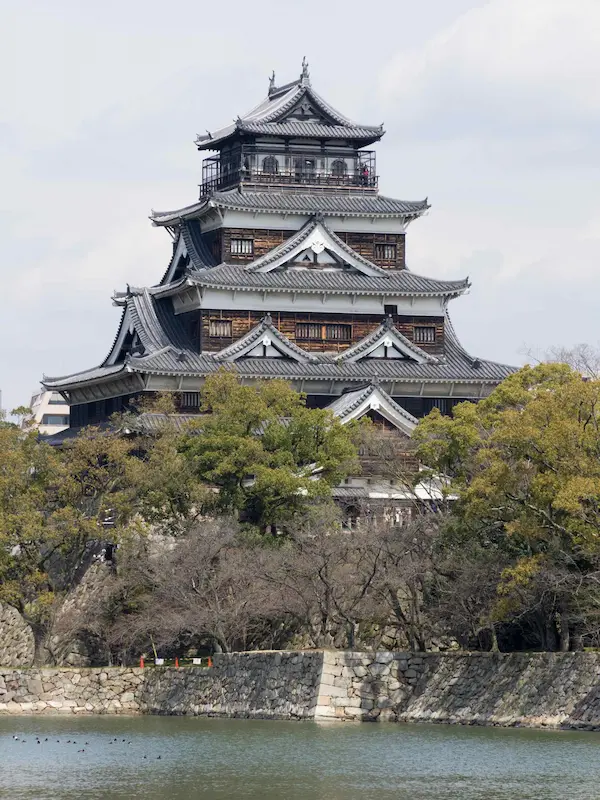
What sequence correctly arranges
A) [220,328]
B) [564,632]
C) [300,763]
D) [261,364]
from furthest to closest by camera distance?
[220,328]
[261,364]
[564,632]
[300,763]

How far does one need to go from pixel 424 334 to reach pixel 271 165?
6.95 metres

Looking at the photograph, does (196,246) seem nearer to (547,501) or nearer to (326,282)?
(326,282)

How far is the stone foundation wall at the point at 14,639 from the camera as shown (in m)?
49.2

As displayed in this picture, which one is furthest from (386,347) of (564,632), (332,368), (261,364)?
(564,632)

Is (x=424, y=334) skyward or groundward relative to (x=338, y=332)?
skyward

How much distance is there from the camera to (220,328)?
5788cm

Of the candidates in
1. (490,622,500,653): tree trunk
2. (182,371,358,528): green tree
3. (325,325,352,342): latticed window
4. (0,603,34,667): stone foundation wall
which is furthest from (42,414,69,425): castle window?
(490,622,500,653): tree trunk

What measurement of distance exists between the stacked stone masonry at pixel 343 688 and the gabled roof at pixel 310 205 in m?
17.3

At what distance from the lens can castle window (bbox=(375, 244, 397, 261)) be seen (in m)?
60.9

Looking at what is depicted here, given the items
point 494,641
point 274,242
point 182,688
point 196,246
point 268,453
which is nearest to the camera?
point 494,641

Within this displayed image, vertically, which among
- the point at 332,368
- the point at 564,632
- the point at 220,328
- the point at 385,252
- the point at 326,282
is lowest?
the point at 564,632

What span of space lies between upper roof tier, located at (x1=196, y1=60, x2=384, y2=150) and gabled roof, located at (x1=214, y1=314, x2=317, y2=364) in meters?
6.33

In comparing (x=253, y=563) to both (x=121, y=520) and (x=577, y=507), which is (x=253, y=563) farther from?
(x=577, y=507)

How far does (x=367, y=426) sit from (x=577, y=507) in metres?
13.5
